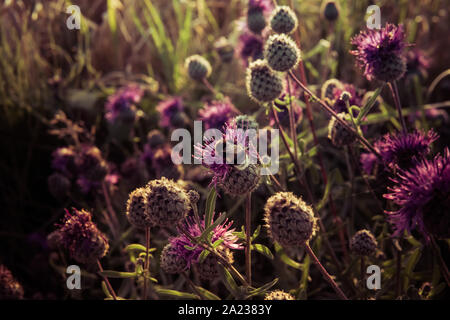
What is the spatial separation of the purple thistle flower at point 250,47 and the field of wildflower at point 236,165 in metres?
0.01

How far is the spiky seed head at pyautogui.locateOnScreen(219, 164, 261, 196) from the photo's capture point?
146 cm

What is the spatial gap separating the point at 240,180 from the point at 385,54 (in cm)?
95

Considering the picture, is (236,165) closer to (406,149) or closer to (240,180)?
(240,180)

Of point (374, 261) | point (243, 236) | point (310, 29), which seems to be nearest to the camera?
point (243, 236)

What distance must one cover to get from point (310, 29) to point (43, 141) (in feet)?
10.4

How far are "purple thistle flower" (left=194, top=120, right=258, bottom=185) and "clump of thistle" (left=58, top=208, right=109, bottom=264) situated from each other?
2.02 feet

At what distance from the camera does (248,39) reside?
295cm

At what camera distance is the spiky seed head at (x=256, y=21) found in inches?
104

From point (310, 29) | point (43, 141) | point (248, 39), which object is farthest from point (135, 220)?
point (310, 29)

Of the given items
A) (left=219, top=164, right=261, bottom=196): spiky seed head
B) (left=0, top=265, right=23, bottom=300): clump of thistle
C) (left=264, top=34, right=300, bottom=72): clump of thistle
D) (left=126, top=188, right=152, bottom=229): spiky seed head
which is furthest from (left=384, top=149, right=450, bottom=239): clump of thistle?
(left=0, top=265, right=23, bottom=300): clump of thistle

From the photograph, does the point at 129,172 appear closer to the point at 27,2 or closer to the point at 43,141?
the point at 43,141

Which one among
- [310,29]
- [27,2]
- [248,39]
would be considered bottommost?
[248,39]

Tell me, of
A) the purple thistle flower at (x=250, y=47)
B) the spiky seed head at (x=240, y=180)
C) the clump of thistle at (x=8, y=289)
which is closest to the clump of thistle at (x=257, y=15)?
the purple thistle flower at (x=250, y=47)

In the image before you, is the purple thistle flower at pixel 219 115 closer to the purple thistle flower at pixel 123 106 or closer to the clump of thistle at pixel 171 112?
the clump of thistle at pixel 171 112
